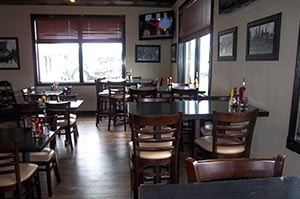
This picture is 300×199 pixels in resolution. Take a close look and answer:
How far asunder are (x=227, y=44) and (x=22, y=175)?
9.43 feet

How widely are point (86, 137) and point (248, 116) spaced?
3516mm

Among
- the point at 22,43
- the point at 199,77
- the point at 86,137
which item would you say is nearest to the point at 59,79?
the point at 22,43

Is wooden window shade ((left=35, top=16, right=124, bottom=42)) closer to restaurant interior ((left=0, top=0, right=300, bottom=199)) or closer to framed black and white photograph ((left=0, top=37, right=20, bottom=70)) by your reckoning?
restaurant interior ((left=0, top=0, right=300, bottom=199))

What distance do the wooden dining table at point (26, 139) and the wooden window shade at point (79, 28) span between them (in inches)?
185

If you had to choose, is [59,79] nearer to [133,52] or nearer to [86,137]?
[133,52]

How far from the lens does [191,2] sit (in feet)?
17.3

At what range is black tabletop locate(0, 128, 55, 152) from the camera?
7.24ft

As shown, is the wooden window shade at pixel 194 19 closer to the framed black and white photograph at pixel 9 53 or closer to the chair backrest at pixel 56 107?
the chair backrest at pixel 56 107

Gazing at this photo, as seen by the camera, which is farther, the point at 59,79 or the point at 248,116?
the point at 59,79

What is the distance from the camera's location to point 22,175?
7.58ft

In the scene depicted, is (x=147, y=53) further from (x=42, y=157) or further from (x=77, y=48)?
(x=42, y=157)

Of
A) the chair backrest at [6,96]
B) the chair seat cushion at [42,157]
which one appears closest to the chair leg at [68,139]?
the chair seat cushion at [42,157]

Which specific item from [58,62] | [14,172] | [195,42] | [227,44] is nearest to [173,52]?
[195,42]

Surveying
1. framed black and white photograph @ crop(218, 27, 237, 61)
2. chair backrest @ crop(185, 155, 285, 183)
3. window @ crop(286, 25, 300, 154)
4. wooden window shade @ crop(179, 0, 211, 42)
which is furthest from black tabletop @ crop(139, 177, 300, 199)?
wooden window shade @ crop(179, 0, 211, 42)
